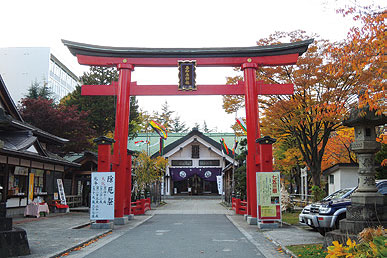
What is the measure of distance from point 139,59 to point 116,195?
623cm

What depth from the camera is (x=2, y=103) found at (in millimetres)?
18312

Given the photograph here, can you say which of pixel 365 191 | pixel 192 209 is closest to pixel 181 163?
pixel 192 209

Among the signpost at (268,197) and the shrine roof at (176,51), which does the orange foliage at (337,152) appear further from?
the signpost at (268,197)

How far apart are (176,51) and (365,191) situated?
10.8 m

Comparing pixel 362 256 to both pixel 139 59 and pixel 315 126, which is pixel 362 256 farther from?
pixel 315 126

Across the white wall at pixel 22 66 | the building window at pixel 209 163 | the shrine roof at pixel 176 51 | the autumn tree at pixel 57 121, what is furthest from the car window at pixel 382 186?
the white wall at pixel 22 66

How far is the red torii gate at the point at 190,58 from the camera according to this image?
15820 millimetres

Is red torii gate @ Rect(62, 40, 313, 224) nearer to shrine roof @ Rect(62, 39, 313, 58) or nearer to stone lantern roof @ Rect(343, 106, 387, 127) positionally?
shrine roof @ Rect(62, 39, 313, 58)

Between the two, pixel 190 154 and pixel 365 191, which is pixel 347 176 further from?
pixel 190 154

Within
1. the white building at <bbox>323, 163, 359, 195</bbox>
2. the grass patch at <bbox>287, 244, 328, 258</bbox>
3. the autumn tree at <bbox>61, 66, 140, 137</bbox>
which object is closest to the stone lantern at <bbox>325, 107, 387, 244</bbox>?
the grass patch at <bbox>287, 244, 328, 258</bbox>

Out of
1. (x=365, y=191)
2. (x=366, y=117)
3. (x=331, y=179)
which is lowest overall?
(x=365, y=191)

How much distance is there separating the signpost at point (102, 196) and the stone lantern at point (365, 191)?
8.57m

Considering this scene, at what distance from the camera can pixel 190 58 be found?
652 inches

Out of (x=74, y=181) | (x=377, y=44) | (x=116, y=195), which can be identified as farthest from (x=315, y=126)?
(x=74, y=181)
